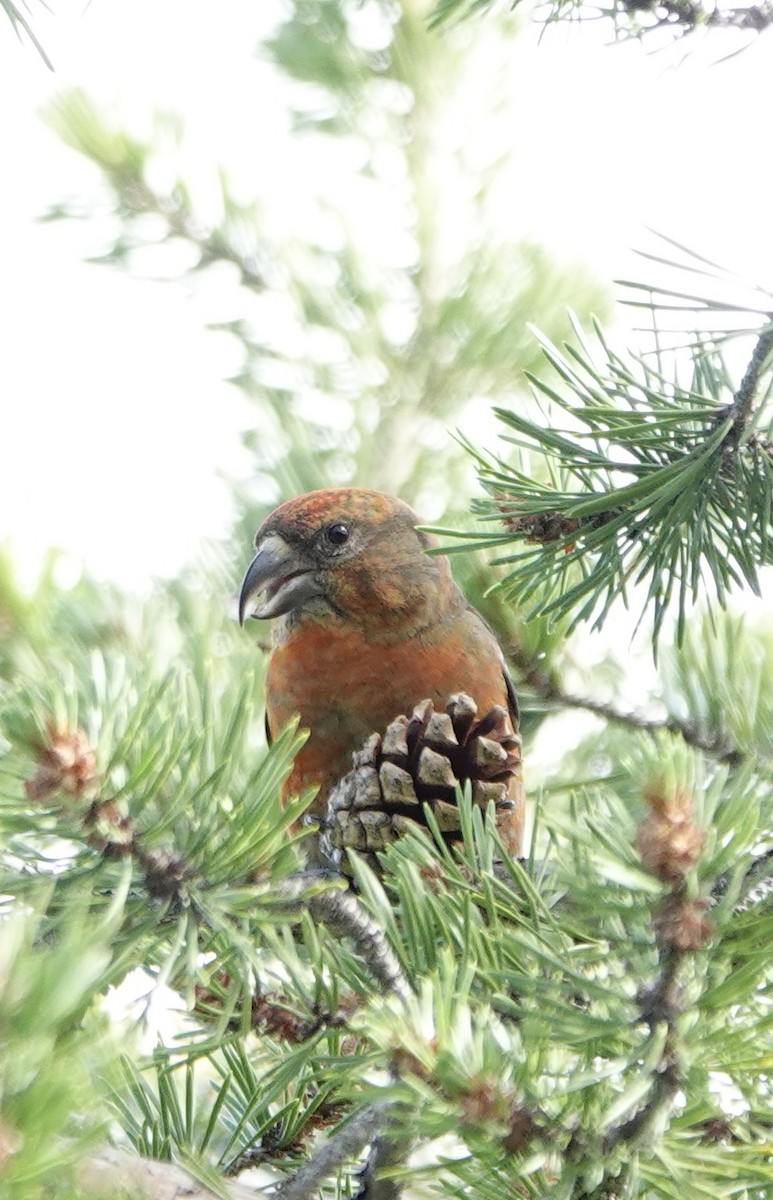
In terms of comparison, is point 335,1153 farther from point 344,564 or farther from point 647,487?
point 344,564

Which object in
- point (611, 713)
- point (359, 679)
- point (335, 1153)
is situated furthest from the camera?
point (359, 679)

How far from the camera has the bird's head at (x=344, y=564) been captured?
2260mm

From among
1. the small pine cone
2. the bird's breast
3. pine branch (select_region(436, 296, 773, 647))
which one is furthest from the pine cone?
the small pine cone

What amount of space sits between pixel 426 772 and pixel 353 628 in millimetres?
697

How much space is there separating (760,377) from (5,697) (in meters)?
0.66

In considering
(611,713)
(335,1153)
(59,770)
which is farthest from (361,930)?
(611,713)

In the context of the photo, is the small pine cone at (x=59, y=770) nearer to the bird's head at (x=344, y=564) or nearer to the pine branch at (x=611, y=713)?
the pine branch at (x=611, y=713)

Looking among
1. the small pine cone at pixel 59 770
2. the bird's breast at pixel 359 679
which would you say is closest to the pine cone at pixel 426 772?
the bird's breast at pixel 359 679

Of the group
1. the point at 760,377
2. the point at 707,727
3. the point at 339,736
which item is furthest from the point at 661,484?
the point at 339,736

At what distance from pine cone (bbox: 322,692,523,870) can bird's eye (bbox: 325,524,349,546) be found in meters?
A: 0.71

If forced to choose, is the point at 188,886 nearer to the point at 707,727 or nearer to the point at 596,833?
the point at 596,833

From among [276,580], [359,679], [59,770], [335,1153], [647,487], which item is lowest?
[335,1153]

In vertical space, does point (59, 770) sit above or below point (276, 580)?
above

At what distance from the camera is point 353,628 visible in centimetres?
226
